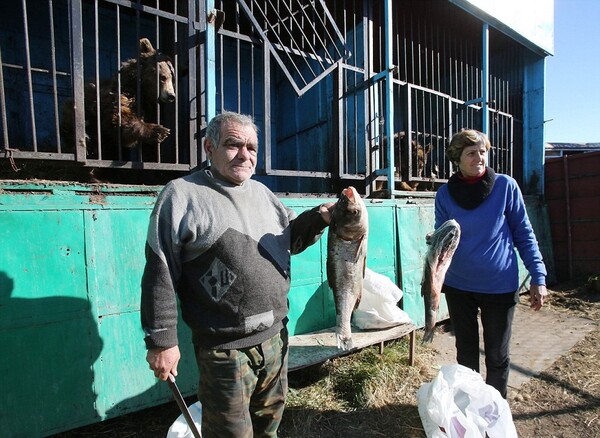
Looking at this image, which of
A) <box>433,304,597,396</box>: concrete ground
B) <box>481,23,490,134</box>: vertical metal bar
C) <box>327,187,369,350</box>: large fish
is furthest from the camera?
<box>481,23,490,134</box>: vertical metal bar

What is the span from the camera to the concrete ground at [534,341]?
432 cm

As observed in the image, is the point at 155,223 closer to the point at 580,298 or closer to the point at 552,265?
the point at 580,298

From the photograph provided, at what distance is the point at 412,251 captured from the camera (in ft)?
17.0

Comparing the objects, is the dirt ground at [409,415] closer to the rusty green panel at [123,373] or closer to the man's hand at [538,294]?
the rusty green panel at [123,373]

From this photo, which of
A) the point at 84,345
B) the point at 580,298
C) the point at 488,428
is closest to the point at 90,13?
the point at 84,345

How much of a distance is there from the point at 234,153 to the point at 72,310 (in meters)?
1.74

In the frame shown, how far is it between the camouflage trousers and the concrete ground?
9.79 ft

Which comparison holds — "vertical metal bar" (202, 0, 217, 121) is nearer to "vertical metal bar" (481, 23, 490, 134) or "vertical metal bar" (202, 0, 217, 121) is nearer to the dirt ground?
the dirt ground

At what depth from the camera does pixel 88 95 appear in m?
3.34

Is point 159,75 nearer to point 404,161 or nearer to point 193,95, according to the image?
point 193,95

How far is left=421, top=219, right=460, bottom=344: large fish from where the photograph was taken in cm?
233

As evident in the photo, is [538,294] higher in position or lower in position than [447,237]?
lower

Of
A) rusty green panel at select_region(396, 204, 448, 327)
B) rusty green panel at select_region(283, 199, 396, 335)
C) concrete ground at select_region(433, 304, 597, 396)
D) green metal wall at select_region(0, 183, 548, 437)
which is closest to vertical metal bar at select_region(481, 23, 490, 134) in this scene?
rusty green panel at select_region(396, 204, 448, 327)

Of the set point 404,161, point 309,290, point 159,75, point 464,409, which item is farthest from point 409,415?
point 159,75
